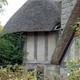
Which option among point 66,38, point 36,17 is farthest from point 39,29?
point 66,38

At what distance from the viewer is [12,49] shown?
10.7 m

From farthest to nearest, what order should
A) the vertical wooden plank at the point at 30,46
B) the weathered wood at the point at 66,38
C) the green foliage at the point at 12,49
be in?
the green foliage at the point at 12,49, the vertical wooden plank at the point at 30,46, the weathered wood at the point at 66,38

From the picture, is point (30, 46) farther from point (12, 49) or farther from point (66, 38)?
point (66, 38)

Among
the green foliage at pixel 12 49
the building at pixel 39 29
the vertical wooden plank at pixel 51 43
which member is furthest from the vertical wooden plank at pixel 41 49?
the green foliage at pixel 12 49

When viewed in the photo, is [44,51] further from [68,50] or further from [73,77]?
[73,77]

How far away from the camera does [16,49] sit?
10.6 meters

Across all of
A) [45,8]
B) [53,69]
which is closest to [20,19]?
[45,8]

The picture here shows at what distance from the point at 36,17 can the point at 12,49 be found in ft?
6.72

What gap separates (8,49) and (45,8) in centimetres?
284

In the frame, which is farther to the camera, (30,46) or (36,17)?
(36,17)

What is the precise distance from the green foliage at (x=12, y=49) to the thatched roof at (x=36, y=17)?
0.40m

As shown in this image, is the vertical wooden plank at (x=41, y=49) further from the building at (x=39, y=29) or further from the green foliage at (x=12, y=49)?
the green foliage at (x=12, y=49)

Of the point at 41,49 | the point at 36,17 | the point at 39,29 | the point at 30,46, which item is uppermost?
the point at 36,17

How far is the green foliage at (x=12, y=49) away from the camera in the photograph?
1039 cm
